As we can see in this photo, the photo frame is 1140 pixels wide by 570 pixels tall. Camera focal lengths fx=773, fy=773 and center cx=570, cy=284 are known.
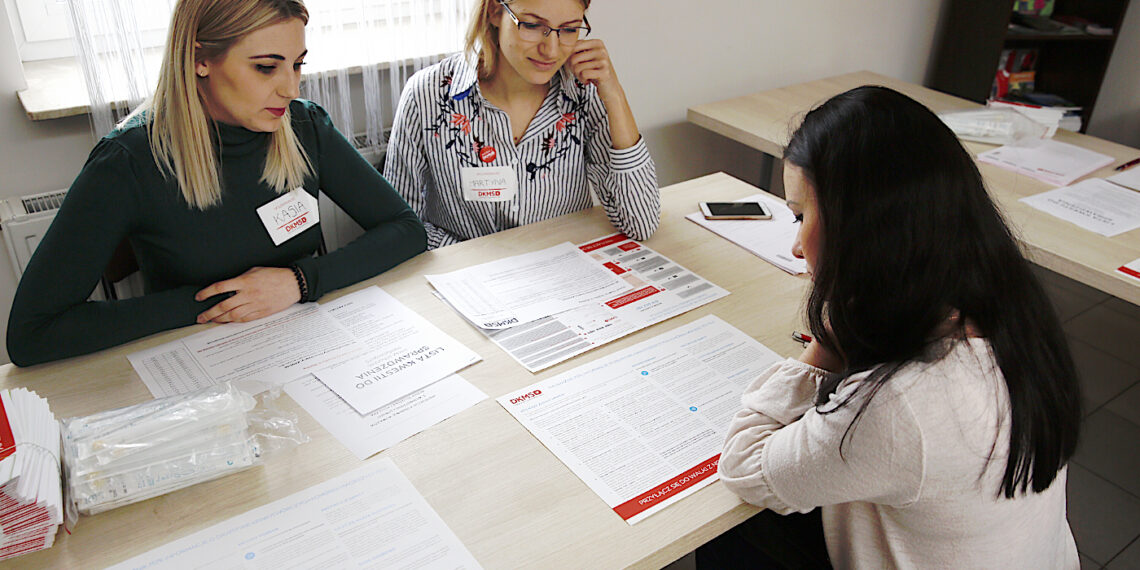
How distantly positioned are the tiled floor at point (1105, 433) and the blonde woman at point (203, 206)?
937 millimetres

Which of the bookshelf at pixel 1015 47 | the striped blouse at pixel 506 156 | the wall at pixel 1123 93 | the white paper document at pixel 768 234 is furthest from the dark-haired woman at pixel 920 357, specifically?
the wall at pixel 1123 93

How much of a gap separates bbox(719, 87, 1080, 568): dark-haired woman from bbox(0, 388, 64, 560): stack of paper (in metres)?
0.86

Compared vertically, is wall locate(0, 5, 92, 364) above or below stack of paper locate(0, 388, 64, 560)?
above

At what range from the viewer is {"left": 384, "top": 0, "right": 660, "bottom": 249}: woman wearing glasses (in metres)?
1.74

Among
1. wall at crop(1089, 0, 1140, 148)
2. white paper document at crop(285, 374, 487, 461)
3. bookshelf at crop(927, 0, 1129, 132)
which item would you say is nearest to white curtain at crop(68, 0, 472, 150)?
white paper document at crop(285, 374, 487, 461)

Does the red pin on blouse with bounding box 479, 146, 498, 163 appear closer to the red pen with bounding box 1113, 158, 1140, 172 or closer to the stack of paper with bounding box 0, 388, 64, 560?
the stack of paper with bounding box 0, 388, 64, 560

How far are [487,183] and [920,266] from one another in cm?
115

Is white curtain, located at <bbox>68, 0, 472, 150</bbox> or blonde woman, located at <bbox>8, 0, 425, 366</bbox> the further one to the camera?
white curtain, located at <bbox>68, 0, 472, 150</bbox>

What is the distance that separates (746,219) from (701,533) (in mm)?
1018

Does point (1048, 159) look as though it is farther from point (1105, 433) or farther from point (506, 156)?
point (506, 156)

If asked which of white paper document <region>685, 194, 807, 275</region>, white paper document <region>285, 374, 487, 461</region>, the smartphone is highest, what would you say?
the smartphone

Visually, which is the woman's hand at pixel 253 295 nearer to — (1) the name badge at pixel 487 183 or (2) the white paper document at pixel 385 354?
(2) the white paper document at pixel 385 354

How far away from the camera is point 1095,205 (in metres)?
1.99

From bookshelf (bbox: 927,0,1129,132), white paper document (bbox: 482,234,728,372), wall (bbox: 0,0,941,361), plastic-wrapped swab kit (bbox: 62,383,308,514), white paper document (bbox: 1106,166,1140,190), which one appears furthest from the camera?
bookshelf (bbox: 927,0,1129,132)
